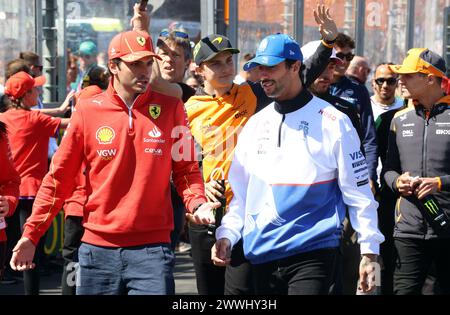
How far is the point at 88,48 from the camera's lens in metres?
13.8

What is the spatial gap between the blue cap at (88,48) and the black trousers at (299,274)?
26.0 feet

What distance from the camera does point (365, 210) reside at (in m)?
6.03

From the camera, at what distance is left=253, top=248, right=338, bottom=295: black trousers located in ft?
19.6

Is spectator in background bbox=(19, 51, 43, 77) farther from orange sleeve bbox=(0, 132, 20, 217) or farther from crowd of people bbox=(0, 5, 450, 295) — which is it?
crowd of people bbox=(0, 5, 450, 295)

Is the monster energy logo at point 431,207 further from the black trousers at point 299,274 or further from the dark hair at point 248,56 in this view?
the dark hair at point 248,56

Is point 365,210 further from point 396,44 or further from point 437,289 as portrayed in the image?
point 396,44

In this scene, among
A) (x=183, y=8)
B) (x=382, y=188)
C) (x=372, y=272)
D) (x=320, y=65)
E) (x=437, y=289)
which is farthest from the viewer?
(x=183, y=8)

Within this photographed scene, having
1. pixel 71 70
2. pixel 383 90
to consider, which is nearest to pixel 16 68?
pixel 71 70

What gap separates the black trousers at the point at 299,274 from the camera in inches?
235

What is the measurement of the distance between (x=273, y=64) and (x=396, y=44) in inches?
450

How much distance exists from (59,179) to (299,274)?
1.48 meters

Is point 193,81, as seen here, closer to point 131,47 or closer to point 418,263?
point 418,263

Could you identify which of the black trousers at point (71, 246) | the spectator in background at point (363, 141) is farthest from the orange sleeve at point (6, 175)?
the spectator in background at point (363, 141)
